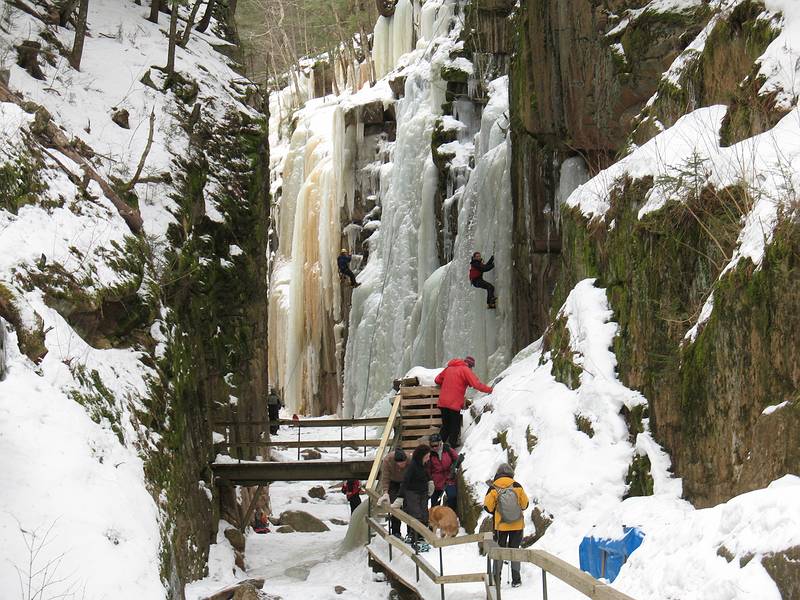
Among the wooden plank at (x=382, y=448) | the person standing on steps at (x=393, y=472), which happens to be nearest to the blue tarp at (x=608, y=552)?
the person standing on steps at (x=393, y=472)

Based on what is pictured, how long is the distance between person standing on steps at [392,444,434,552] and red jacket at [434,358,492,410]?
6.77ft

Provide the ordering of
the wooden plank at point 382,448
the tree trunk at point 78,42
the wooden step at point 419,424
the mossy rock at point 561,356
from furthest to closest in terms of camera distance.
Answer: the tree trunk at point 78,42
the wooden step at point 419,424
the wooden plank at point 382,448
the mossy rock at point 561,356

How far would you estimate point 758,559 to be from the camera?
4094 millimetres

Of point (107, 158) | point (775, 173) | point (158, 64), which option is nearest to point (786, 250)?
point (775, 173)

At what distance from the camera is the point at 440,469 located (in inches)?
436

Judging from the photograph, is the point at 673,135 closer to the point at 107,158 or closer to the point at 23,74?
the point at 107,158

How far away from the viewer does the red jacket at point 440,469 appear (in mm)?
11023

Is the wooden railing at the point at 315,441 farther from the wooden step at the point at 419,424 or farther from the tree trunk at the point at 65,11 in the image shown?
the tree trunk at the point at 65,11

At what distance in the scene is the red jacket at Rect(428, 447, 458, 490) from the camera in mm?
11023

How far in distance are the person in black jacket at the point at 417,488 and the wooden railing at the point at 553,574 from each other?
261 centimetres

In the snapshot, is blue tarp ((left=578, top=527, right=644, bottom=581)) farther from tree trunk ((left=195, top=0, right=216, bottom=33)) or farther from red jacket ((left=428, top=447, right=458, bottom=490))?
tree trunk ((left=195, top=0, right=216, bottom=33))

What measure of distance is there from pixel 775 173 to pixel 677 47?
6.82 meters

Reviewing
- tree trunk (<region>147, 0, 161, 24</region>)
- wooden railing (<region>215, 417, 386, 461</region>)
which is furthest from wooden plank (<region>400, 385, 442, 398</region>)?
tree trunk (<region>147, 0, 161, 24</region>)

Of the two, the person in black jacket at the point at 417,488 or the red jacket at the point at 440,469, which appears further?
the red jacket at the point at 440,469
